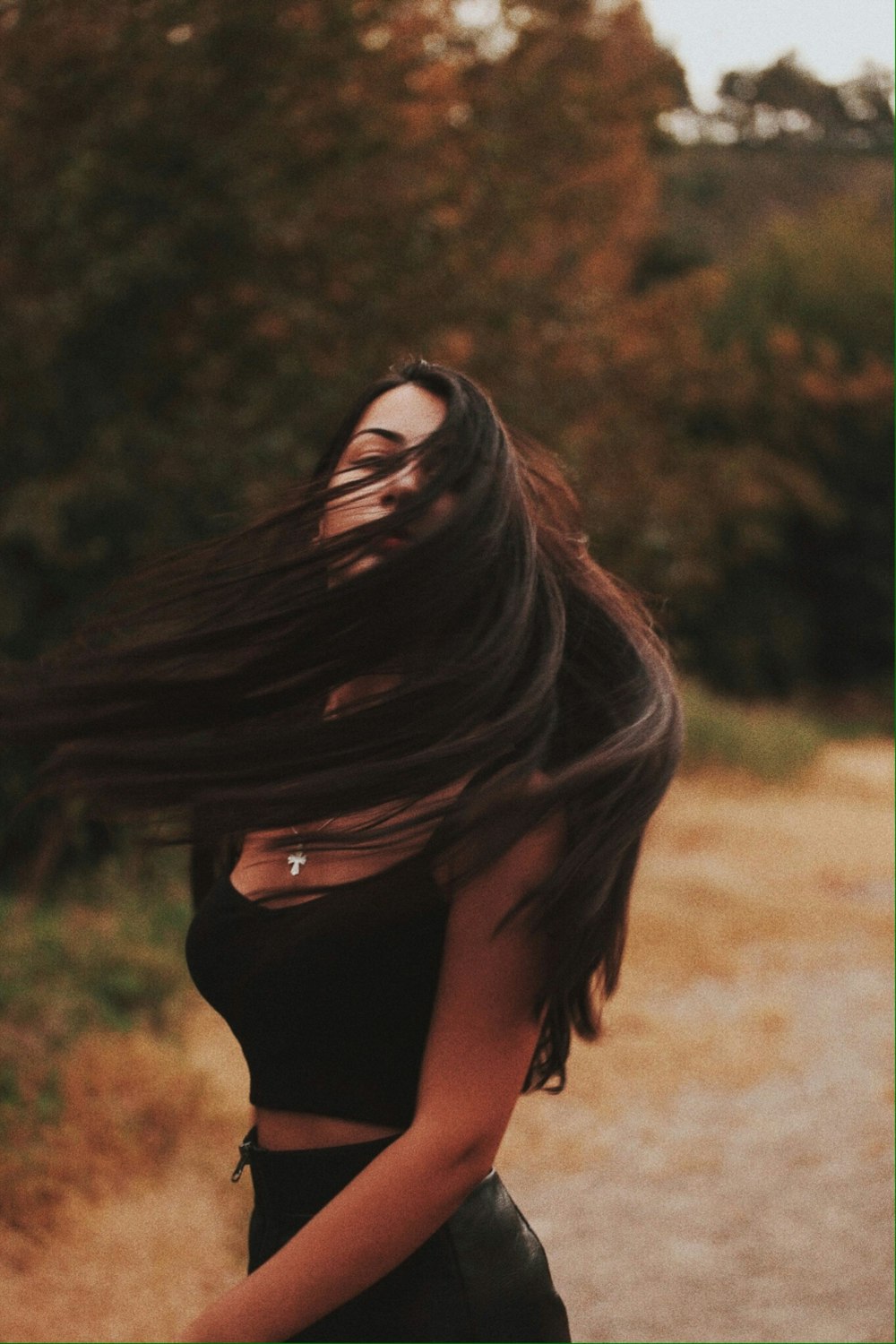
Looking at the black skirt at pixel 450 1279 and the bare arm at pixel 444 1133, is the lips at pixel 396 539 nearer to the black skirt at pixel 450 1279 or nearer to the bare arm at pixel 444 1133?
the bare arm at pixel 444 1133

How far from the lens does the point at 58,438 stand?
6.96m

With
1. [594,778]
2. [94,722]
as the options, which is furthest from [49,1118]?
[594,778]

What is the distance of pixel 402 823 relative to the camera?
1415 mm

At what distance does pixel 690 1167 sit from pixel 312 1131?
3.71 metres

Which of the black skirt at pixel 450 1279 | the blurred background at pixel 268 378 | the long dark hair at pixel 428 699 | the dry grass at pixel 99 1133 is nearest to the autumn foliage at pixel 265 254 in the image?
the blurred background at pixel 268 378

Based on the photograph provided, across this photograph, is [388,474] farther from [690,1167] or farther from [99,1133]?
[690,1167]

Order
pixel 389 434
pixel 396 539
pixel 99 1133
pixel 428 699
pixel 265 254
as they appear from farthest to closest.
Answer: pixel 265 254, pixel 99 1133, pixel 389 434, pixel 396 539, pixel 428 699

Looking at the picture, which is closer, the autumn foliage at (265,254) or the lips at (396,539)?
the lips at (396,539)

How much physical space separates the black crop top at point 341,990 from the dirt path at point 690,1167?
2301mm

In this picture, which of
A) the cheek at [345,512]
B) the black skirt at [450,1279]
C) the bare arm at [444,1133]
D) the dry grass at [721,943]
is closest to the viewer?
the bare arm at [444,1133]

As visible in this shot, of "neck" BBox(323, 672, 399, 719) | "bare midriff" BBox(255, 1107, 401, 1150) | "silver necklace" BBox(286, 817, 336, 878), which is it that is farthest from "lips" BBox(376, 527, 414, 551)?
"bare midriff" BBox(255, 1107, 401, 1150)

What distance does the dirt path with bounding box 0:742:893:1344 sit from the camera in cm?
375

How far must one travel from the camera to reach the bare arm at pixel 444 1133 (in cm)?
137

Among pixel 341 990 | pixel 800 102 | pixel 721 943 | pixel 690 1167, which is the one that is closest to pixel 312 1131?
pixel 341 990
